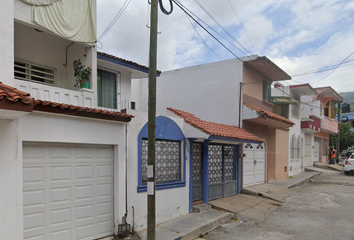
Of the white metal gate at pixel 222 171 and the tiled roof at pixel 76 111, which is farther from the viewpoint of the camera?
the white metal gate at pixel 222 171

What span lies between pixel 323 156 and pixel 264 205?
21950mm

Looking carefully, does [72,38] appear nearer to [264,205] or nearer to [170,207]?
[170,207]

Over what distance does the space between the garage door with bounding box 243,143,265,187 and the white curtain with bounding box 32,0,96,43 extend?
910 cm

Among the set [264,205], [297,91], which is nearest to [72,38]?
[264,205]

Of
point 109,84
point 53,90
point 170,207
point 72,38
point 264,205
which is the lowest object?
point 264,205

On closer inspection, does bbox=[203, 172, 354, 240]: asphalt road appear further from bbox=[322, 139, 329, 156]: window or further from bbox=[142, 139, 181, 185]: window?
bbox=[322, 139, 329, 156]: window

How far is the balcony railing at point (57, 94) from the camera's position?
5980 mm

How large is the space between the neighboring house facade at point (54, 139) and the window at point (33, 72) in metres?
0.03

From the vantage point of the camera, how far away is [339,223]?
8.43 metres

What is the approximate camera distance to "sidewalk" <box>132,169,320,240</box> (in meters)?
7.20

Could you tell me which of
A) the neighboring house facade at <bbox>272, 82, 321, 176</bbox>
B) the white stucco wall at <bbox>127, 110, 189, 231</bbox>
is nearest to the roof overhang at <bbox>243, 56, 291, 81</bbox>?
the neighboring house facade at <bbox>272, 82, 321, 176</bbox>

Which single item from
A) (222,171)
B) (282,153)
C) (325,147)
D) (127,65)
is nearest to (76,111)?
(127,65)

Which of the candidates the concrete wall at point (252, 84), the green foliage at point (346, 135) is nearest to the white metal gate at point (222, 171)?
the concrete wall at point (252, 84)

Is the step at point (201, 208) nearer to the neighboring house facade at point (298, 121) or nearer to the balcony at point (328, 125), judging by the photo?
the neighboring house facade at point (298, 121)
